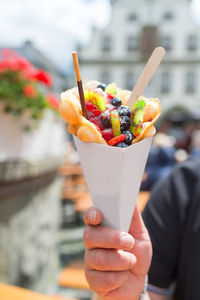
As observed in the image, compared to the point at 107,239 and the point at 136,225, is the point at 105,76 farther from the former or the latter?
the point at 107,239

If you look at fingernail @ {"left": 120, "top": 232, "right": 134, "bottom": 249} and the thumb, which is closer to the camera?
fingernail @ {"left": 120, "top": 232, "right": 134, "bottom": 249}

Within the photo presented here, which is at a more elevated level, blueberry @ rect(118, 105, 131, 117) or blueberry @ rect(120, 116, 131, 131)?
blueberry @ rect(118, 105, 131, 117)

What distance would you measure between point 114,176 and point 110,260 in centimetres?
20

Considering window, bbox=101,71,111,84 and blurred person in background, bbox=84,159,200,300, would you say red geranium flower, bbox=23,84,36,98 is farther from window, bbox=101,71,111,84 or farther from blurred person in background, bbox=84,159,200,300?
window, bbox=101,71,111,84

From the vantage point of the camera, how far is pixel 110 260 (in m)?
0.76

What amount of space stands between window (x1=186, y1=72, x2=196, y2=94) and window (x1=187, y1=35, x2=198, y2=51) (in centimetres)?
203

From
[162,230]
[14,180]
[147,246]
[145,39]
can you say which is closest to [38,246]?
[14,180]

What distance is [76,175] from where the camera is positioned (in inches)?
303

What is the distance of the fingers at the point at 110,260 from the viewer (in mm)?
764

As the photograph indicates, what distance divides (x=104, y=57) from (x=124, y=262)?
26064 mm

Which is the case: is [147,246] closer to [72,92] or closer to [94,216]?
[94,216]

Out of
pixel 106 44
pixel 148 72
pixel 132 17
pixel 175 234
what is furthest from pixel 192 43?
pixel 148 72

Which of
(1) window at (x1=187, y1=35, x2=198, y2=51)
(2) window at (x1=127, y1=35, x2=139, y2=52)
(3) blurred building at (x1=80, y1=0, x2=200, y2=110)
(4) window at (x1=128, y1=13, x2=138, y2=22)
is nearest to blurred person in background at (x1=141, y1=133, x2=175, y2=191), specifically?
(3) blurred building at (x1=80, y1=0, x2=200, y2=110)

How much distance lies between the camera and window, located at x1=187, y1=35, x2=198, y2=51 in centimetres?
2528
